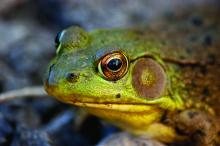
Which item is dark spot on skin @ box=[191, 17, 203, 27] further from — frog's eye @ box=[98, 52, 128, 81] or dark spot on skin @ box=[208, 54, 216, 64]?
frog's eye @ box=[98, 52, 128, 81]

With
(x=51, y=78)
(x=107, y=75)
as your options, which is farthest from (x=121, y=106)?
(x=51, y=78)

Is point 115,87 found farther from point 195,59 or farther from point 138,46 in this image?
point 195,59

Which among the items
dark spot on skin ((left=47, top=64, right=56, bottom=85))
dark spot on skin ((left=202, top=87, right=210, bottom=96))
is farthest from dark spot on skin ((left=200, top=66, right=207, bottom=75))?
dark spot on skin ((left=47, top=64, right=56, bottom=85))

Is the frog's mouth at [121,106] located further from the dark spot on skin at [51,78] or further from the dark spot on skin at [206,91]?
the dark spot on skin at [206,91]

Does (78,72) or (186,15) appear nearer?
(78,72)

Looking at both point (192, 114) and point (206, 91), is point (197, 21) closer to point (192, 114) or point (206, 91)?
point (206, 91)

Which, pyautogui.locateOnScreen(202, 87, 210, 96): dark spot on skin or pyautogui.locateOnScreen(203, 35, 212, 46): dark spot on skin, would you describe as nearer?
pyautogui.locateOnScreen(202, 87, 210, 96): dark spot on skin

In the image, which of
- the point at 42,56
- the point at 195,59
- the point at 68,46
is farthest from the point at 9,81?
the point at 195,59
